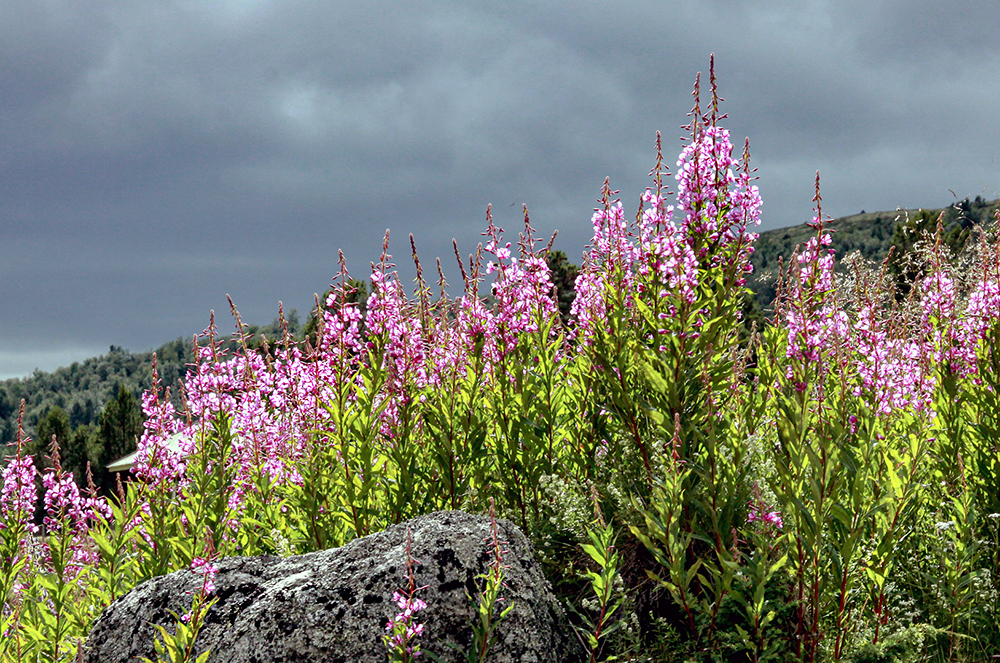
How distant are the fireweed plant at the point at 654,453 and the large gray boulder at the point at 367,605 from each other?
3.8 inches

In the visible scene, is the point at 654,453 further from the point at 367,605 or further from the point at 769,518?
the point at 367,605

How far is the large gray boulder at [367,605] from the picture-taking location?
3.77 m

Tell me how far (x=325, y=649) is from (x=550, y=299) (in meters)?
3.29

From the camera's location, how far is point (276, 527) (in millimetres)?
6219

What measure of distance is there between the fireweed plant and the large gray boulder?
10 centimetres

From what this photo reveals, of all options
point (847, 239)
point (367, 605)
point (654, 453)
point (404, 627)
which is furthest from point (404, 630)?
point (847, 239)

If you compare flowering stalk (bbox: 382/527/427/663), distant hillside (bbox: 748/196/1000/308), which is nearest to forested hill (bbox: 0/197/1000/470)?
distant hillside (bbox: 748/196/1000/308)

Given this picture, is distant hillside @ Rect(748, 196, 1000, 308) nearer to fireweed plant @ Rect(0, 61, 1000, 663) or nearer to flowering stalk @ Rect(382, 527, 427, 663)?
fireweed plant @ Rect(0, 61, 1000, 663)

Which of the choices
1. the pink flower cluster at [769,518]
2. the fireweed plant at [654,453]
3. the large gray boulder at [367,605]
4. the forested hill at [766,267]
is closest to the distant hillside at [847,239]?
the forested hill at [766,267]

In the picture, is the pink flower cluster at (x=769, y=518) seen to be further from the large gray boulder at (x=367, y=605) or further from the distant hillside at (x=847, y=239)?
the distant hillside at (x=847, y=239)

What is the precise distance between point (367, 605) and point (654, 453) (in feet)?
6.96

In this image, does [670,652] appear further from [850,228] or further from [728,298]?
[850,228]

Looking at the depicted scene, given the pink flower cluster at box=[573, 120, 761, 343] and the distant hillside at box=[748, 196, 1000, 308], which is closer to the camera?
the pink flower cluster at box=[573, 120, 761, 343]

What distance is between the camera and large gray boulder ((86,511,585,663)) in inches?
148
